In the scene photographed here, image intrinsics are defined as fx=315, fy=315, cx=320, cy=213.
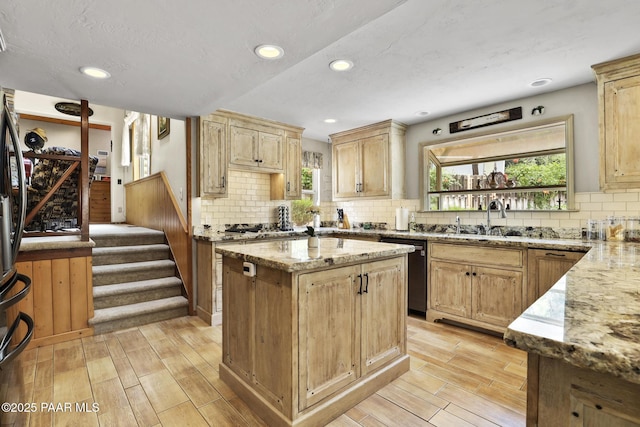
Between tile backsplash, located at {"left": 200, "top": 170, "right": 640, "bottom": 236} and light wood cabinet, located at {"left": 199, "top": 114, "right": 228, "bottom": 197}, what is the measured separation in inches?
15.4

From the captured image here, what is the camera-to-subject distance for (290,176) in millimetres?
4672

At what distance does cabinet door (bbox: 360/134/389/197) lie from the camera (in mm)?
4438

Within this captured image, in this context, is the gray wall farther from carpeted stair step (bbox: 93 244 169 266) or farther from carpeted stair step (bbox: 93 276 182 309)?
carpeted stair step (bbox: 93 244 169 266)

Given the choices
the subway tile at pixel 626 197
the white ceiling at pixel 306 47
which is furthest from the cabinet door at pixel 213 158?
the subway tile at pixel 626 197

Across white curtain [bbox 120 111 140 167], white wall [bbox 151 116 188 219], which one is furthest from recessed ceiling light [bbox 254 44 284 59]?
white curtain [bbox 120 111 140 167]

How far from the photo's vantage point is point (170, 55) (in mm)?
2197

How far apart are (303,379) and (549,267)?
2.38m

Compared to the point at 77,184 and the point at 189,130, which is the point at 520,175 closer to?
the point at 189,130

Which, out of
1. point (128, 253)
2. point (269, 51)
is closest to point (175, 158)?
point (128, 253)

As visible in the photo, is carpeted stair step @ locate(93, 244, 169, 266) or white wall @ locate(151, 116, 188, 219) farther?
white wall @ locate(151, 116, 188, 219)

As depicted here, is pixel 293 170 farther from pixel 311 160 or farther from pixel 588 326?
pixel 588 326

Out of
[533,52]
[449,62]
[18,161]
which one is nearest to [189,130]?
[18,161]

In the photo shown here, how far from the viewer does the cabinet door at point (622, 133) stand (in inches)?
103

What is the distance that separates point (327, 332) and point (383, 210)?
10.7 feet
